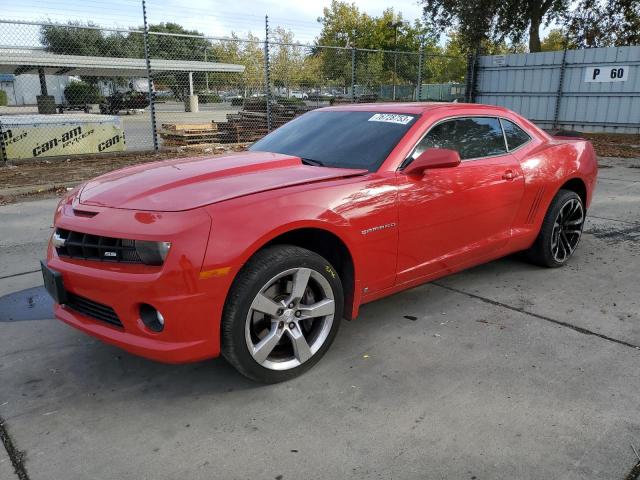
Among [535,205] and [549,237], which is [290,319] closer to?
[535,205]

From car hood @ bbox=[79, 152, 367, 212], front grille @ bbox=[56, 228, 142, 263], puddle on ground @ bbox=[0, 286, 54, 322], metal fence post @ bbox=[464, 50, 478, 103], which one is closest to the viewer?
front grille @ bbox=[56, 228, 142, 263]

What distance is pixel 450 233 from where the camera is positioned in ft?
11.5

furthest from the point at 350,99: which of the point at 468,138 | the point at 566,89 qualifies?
the point at 468,138

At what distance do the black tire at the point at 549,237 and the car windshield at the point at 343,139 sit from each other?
1710 millimetres

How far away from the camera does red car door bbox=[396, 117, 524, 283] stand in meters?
3.24

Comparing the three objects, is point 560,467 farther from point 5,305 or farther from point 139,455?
point 5,305

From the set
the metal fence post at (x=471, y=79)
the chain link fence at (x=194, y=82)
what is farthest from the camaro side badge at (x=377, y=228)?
the metal fence post at (x=471, y=79)

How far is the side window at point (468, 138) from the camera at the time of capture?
138 inches

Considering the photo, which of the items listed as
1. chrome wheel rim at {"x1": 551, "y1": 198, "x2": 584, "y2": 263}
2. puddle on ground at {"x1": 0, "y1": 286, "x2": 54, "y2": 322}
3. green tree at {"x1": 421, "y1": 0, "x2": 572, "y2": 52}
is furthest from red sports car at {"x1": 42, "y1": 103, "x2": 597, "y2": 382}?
green tree at {"x1": 421, "y1": 0, "x2": 572, "y2": 52}

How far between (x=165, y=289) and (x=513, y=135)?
3.14m

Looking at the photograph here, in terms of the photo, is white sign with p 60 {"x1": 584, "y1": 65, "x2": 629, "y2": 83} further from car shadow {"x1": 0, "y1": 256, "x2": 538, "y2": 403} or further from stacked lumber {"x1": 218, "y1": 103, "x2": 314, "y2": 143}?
car shadow {"x1": 0, "y1": 256, "x2": 538, "y2": 403}

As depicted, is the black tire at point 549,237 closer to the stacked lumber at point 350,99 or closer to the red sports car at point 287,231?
the red sports car at point 287,231

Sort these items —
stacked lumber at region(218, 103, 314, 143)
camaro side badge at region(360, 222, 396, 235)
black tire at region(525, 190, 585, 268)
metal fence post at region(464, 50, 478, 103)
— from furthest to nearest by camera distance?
metal fence post at region(464, 50, 478, 103)
stacked lumber at region(218, 103, 314, 143)
black tire at region(525, 190, 585, 268)
camaro side badge at region(360, 222, 396, 235)

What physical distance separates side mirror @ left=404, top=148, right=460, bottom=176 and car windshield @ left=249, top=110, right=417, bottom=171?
0.19m
